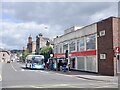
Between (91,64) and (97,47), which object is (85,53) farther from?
(97,47)

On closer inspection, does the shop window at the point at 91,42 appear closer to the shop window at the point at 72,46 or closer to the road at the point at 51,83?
the shop window at the point at 72,46

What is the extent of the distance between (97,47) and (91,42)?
2821 mm

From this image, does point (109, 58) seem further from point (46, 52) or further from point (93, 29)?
point (46, 52)

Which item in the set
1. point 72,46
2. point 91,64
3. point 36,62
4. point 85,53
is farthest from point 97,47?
point 36,62

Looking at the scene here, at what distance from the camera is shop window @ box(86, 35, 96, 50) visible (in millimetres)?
43438

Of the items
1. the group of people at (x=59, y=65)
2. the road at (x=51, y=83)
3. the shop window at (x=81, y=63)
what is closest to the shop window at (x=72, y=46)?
the group of people at (x=59, y=65)

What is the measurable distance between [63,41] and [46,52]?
94.2 ft

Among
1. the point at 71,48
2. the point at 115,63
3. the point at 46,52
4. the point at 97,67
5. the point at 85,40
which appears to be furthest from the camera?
the point at 46,52

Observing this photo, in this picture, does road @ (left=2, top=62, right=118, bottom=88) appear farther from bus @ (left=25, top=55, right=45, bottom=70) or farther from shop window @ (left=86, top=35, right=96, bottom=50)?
bus @ (left=25, top=55, right=45, bottom=70)

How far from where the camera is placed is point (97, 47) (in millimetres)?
41969

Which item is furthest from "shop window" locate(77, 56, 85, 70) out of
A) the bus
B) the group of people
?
the bus

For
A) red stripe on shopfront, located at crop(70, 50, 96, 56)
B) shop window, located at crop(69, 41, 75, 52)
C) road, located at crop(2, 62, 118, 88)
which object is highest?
shop window, located at crop(69, 41, 75, 52)

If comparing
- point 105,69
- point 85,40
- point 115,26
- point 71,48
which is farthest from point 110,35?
point 71,48

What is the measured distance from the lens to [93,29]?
143ft
